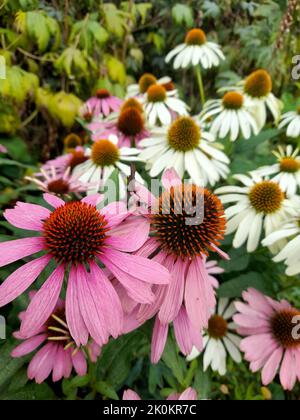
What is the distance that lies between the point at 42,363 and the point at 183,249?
1.13ft

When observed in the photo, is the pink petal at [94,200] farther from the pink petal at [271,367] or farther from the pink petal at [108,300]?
the pink petal at [271,367]

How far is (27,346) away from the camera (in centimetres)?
66

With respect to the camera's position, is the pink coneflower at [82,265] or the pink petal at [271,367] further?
the pink petal at [271,367]

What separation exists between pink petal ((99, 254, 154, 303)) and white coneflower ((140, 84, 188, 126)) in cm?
81

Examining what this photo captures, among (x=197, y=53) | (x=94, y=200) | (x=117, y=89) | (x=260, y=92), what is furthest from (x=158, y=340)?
(x=117, y=89)

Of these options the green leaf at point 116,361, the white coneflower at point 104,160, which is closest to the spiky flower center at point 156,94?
the white coneflower at point 104,160

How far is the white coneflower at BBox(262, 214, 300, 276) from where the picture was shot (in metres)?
0.79

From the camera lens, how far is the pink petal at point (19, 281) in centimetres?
47

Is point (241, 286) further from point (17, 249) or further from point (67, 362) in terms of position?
point (17, 249)

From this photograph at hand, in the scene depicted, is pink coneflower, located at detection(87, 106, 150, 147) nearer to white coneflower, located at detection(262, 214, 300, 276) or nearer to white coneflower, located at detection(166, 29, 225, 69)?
white coneflower, located at detection(166, 29, 225, 69)

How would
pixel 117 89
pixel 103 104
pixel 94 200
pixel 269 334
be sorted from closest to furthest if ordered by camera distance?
pixel 94 200
pixel 269 334
pixel 103 104
pixel 117 89

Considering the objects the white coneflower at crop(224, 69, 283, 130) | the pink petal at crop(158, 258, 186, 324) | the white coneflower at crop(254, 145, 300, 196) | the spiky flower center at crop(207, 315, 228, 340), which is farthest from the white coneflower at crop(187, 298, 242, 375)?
the white coneflower at crop(224, 69, 283, 130)

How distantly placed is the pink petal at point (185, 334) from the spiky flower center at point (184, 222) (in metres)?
0.09
